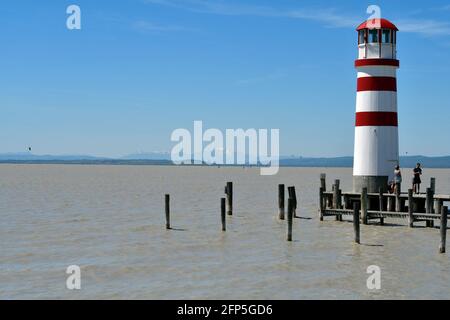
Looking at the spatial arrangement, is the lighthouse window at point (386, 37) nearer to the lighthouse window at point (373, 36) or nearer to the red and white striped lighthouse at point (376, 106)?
the red and white striped lighthouse at point (376, 106)

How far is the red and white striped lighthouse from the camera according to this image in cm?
3061

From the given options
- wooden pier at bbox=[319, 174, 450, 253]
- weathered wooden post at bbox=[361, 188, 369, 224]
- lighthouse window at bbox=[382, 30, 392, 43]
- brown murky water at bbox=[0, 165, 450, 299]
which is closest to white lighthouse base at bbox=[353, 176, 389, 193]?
wooden pier at bbox=[319, 174, 450, 253]

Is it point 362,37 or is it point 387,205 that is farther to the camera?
point 362,37

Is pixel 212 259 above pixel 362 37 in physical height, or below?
below

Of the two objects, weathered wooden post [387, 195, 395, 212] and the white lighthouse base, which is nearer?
weathered wooden post [387, 195, 395, 212]

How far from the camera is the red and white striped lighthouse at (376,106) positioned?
30609mm

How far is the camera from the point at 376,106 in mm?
30500

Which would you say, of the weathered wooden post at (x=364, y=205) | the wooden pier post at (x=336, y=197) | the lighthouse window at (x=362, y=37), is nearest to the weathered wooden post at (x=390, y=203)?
the weathered wooden post at (x=364, y=205)

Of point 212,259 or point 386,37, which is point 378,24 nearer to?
point 386,37

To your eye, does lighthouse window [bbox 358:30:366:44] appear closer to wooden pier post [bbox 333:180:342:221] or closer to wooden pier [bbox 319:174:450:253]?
wooden pier post [bbox 333:180:342:221]

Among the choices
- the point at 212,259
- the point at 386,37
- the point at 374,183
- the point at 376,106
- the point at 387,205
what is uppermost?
the point at 386,37

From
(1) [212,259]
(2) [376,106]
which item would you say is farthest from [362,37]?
(1) [212,259]
